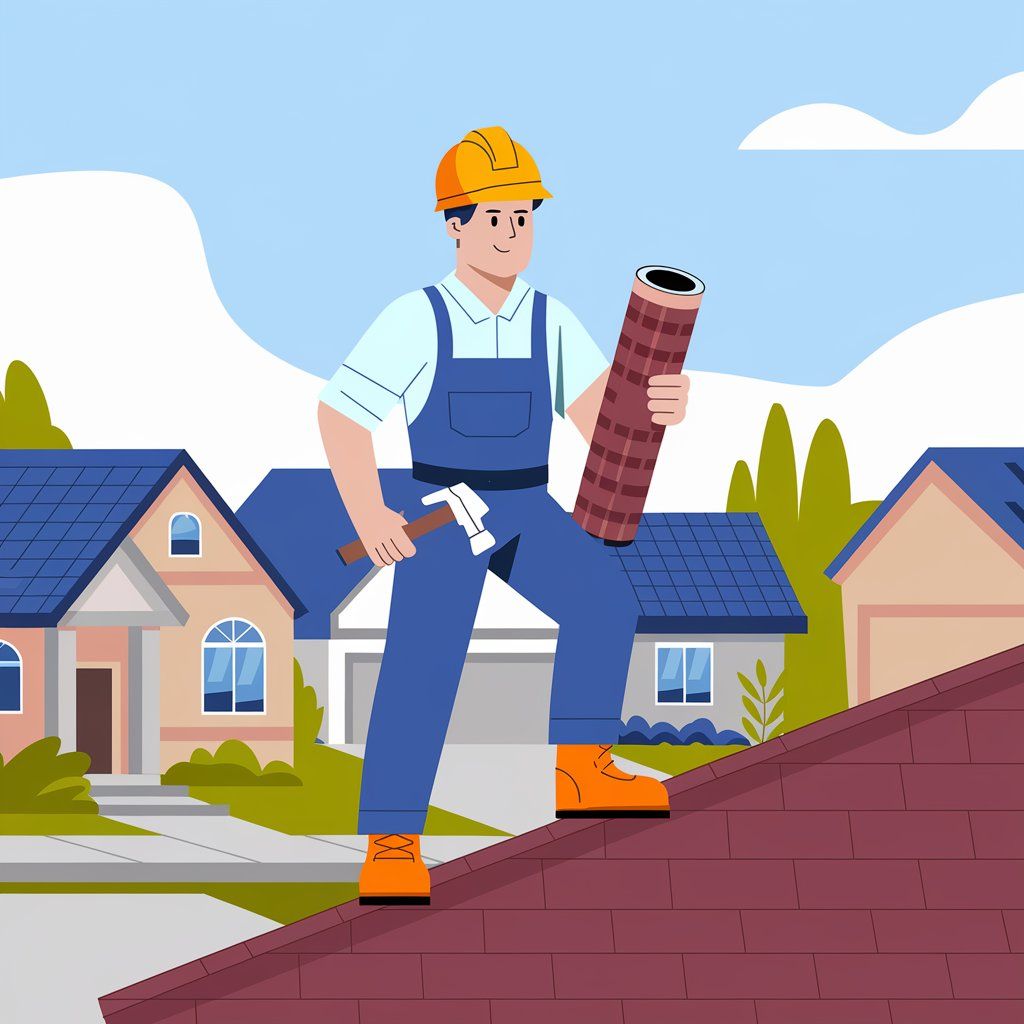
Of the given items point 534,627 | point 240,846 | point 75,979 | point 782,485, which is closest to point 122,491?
point 240,846

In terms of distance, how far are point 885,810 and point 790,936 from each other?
0.62 meters

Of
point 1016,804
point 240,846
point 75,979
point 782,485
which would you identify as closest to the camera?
point 1016,804

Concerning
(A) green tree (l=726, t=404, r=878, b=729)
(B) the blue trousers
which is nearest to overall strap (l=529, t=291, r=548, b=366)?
(B) the blue trousers

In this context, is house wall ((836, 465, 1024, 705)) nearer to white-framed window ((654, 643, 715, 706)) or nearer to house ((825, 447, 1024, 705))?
house ((825, 447, 1024, 705))

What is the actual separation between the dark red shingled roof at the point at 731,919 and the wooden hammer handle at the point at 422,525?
46.5 inches

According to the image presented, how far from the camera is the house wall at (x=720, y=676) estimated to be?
3175 cm

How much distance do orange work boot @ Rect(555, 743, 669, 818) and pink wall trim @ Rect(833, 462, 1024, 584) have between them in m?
21.0

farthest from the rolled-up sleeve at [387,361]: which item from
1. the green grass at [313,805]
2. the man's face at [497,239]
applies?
the green grass at [313,805]

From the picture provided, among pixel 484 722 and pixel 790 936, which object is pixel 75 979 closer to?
pixel 790 936

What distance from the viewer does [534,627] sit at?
104 ft

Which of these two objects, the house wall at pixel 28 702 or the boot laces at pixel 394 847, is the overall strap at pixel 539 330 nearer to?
the boot laces at pixel 394 847

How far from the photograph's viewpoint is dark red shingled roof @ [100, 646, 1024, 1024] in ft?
17.3

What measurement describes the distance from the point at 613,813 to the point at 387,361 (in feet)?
5.83

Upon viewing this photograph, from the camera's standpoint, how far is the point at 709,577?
103 ft
